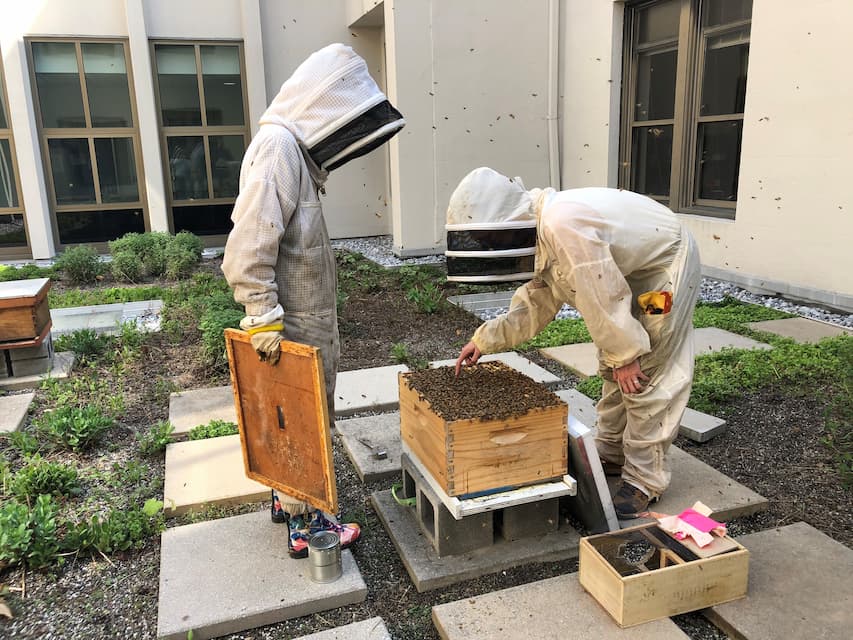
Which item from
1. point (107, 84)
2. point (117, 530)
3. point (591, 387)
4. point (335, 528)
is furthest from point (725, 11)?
point (107, 84)

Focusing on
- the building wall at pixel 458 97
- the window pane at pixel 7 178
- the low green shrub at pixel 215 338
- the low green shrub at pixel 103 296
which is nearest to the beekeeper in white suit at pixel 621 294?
the low green shrub at pixel 215 338

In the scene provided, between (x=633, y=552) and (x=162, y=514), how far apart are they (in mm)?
2244

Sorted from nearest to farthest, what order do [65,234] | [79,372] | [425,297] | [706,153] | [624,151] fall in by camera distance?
[79,372] → [425,297] → [706,153] → [624,151] → [65,234]

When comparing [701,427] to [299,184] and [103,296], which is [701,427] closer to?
[299,184]

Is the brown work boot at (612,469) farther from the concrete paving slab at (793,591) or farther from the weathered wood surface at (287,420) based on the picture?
the weathered wood surface at (287,420)

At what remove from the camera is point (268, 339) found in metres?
2.52

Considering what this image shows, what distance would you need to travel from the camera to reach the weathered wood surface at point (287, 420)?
2.47 metres

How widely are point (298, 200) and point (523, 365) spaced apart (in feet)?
9.97

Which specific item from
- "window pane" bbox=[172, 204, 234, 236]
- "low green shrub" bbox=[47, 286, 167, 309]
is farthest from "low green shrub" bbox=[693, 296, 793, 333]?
"window pane" bbox=[172, 204, 234, 236]

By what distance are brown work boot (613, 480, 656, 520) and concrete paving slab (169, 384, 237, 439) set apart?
2.43 meters

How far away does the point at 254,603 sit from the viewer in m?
2.48

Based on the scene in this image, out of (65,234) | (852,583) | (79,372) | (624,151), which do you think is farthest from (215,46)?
(852,583)

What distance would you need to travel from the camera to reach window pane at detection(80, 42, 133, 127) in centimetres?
1099

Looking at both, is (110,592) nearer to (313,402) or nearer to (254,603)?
(254,603)
